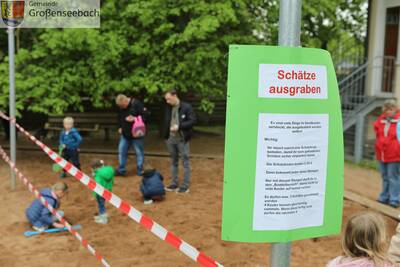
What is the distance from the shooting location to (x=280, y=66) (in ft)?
7.33

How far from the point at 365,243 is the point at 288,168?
59 cm

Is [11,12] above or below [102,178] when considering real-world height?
above

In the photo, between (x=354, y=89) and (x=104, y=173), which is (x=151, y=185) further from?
(x=354, y=89)

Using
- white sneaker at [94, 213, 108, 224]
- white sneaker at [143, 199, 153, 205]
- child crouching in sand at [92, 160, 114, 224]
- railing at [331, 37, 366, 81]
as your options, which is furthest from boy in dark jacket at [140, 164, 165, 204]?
railing at [331, 37, 366, 81]

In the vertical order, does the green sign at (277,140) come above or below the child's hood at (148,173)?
above

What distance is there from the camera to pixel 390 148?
706cm

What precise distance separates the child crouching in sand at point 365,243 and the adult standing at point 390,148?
Answer: 4960 mm

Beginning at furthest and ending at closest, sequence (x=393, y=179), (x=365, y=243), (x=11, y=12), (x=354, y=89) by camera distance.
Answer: (x=354, y=89) < (x=11, y=12) < (x=393, y=179) < (x=365, y=243)

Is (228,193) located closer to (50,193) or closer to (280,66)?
(280,66)

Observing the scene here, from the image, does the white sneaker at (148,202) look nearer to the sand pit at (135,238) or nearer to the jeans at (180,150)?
the sand pit at (135,238)

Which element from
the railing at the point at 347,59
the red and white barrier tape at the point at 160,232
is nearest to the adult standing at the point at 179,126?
the red and white barrier tape at the point at 160,232

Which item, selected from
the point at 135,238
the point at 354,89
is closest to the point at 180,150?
the point at 135,238

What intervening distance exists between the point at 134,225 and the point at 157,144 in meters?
7.13

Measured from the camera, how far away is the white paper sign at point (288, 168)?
225 centimetres
